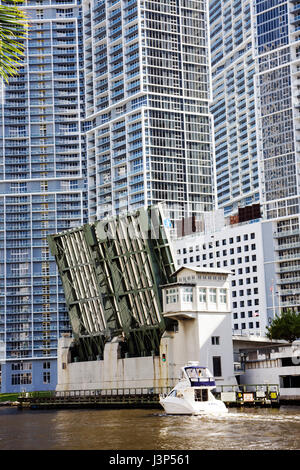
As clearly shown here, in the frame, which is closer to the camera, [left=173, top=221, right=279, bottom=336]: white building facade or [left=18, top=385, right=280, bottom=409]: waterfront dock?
[left=18, top=385, right=280, bottom=409]: waterfront dock

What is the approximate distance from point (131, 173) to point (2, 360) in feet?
136

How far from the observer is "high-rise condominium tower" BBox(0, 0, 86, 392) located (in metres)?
143

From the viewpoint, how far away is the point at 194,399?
55781 millimetres

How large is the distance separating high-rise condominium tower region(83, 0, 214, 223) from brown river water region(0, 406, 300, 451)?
292 ft

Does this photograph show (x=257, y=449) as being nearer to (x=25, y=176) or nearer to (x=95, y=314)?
(x=95, y=314)

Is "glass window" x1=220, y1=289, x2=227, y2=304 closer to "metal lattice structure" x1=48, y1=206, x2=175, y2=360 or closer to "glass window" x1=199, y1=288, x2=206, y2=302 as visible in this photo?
"glass window" x1=199, y1=288, x2=206, y2=302

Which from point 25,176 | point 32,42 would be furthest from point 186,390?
point 32,42

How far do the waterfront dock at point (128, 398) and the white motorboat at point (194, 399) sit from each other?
7.18m

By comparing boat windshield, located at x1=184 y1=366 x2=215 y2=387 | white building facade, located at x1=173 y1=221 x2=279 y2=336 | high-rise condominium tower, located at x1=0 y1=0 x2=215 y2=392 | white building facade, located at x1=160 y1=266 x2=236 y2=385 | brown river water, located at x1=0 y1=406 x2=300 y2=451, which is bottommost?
brown river water, located at x1=0 y1=406 x2=300 y2=451

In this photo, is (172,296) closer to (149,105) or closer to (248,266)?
(248,266)

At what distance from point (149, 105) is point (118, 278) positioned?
2724 inches

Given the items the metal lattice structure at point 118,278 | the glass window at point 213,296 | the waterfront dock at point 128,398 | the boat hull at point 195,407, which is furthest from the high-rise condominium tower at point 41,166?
the boat hull at point 195,407

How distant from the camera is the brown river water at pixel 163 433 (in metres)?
36.1

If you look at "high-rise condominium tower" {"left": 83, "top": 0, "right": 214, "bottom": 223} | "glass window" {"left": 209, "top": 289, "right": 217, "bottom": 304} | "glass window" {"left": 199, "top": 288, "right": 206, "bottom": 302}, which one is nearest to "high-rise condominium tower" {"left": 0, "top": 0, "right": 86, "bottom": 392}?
"high-rise condominium tower" {"left": 83, "top": 0, "right": 214, "bottom": 223}
